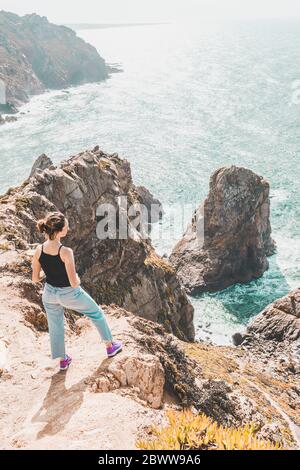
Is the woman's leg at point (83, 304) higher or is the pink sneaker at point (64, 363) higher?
the woman's leg at point (83, 304)

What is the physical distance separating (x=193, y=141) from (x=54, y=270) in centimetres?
10809

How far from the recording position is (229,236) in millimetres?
61312

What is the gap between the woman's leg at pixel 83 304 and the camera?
35.5 feet

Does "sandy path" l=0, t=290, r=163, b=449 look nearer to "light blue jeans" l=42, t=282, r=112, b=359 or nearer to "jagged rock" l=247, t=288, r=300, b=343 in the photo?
"light blue jeans" l=42, t=282, r=112, b=359

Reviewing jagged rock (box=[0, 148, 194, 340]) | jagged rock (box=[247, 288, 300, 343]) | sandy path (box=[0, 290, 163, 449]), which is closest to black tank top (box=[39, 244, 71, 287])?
sandy path (box=[0, 290, 163, 449])

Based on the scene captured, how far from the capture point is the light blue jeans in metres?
10.8

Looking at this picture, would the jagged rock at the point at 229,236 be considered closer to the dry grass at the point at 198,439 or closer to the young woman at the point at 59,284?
the young woman at the point at 59,284

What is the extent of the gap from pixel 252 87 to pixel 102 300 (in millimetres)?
161104

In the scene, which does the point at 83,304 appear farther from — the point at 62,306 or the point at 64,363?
the point at 64,363

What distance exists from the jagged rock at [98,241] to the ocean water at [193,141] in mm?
17812

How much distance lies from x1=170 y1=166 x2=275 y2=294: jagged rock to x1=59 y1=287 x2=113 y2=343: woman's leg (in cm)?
4801

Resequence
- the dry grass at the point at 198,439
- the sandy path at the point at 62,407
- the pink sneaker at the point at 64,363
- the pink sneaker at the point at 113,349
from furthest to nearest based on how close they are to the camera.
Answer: the pink sneaker at the point at 113,349 → the pink sneaker at the point at 64,363 → the sandy path at the point at 62,407 → the dry grass at the point at 198,439

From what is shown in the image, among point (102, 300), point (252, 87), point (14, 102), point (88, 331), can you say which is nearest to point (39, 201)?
point (102, 300)

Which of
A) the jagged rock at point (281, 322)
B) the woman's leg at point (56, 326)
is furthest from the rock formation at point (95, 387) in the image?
the jagged rock at point (281, 322)
